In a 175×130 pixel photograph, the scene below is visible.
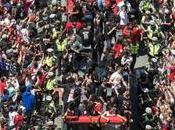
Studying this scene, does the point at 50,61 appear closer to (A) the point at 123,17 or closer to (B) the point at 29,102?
(B) the point at 29,102

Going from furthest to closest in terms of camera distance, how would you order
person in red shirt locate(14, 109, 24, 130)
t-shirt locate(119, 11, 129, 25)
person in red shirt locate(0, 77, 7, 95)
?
person in red shirt locate(0, 77, 7, 95)
t-shirt locate(119, 11, 129, 25)
person in red shirt locate(14, 109, 24, 130)

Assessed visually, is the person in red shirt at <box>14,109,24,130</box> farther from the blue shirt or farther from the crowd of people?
the blue shirt

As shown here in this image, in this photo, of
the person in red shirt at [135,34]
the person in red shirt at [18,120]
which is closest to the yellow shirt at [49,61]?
the person in red shirt at [18,120]

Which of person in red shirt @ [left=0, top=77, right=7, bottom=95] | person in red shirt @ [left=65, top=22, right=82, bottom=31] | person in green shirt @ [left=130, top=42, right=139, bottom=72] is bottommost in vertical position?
person in red shirt @ [left=0, top=77, right=7, bottom=95]

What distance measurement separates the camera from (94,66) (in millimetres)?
28844

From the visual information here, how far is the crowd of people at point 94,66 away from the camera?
90.4 feet

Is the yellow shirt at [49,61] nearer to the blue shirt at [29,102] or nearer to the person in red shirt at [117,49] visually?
the blue shirt at [29,102]

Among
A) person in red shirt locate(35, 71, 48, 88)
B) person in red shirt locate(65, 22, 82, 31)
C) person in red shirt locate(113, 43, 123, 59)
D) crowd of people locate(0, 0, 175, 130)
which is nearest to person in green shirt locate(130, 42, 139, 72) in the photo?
crowd of people locate(0, 0, 175, 130)

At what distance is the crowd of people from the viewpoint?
2755 cm

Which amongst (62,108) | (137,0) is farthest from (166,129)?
(137,0)

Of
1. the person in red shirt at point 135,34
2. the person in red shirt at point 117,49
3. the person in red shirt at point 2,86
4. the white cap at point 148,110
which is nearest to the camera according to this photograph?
the white cap at point 148,110

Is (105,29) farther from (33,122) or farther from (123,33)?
(33,122)

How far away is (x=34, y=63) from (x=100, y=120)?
5657mm

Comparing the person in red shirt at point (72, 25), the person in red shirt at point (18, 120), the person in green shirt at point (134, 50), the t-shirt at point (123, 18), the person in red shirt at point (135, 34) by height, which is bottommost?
the person in red shirt at point (18, 120)
